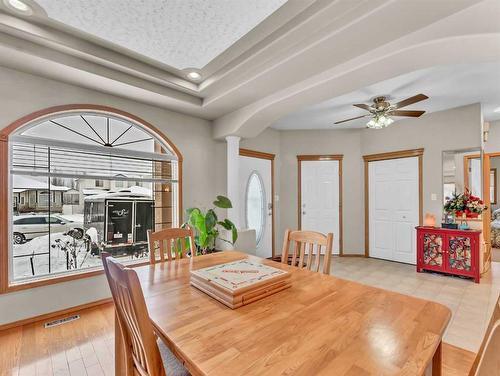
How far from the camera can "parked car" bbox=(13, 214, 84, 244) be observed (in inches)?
98.3

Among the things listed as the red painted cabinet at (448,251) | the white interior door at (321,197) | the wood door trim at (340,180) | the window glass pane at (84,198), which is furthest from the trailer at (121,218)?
the red painted cabinet at (448,251)

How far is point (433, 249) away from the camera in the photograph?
3893 millimetres

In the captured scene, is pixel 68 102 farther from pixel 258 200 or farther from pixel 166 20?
pixel 258 200

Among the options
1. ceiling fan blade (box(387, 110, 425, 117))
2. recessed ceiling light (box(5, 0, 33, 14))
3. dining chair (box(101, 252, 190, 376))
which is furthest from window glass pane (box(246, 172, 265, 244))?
dining chair (box(101, 252, 190, 376))

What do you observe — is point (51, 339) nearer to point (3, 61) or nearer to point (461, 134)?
point (3, 61)

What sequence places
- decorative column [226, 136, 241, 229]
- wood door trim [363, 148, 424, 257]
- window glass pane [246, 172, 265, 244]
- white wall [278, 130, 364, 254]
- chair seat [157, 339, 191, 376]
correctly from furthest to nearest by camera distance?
1. white wall [278, 130, 364, 254]
2. window glass pane [246, 172, 265, 244]
3. wood door trim [363, 148, 424, 257]
4. decorative column [226, 136, 241, 229]
5. chair seat [157, 339, 191, 376]

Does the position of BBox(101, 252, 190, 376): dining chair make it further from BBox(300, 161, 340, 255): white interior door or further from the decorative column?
BBox(300, 161, 340, 255): white interior door

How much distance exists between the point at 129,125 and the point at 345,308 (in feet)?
10.4

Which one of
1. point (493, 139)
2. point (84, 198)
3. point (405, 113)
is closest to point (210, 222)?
point (84, 198)

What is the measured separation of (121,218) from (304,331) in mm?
2944

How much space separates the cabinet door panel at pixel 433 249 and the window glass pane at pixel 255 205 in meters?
2.70

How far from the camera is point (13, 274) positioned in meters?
2.43

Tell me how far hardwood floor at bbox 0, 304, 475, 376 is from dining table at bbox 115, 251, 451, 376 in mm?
1136

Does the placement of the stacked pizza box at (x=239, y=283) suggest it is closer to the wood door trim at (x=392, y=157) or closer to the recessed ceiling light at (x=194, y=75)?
the recessed ceiling light at (x=194, y=75)
